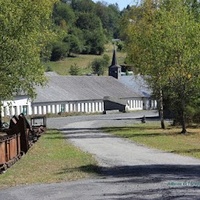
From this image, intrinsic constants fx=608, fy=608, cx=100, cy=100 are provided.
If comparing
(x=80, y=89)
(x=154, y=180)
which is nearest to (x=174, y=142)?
(x=154, y=180)

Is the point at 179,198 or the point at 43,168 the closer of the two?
the point at 179,198

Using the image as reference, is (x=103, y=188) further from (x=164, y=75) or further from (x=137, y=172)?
(x=164, y=75)

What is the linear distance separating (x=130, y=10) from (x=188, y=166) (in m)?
30.6

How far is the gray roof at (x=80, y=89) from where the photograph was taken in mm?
88906

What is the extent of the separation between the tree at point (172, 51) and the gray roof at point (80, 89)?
41.7 meters

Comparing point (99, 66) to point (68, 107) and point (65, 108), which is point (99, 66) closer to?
point (68, 107)

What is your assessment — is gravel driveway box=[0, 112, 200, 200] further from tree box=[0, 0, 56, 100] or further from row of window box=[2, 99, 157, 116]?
row of window box=[2, 99, 157, 116]

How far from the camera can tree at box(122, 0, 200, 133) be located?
40000 mm

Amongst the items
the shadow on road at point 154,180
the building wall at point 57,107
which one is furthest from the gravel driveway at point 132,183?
the building wall at point 57,107

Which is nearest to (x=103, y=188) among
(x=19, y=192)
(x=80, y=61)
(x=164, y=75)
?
(x=19, y=192)

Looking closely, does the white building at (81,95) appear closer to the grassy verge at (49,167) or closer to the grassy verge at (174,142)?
the grassy verge at (174,142)

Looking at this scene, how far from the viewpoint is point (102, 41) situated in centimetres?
18462

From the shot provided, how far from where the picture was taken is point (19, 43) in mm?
30656

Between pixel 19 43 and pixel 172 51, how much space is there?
13347mm
